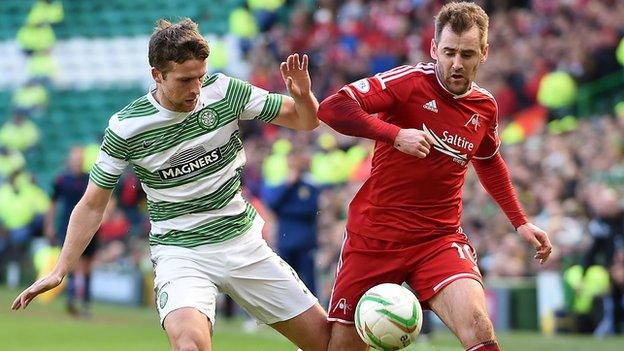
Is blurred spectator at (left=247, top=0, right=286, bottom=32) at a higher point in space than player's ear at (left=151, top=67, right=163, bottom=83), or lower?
lower

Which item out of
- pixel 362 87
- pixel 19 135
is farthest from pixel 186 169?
pixel 19 135

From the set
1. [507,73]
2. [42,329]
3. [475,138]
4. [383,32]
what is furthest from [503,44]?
[475,138]

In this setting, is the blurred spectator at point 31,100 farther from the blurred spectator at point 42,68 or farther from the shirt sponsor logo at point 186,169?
the shirt sponsor logo at point 186,169

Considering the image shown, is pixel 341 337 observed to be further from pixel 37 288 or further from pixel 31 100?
pixel 31 100

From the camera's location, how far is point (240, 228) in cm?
792

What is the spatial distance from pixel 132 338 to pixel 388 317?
771cm

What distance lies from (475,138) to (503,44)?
12.1 m

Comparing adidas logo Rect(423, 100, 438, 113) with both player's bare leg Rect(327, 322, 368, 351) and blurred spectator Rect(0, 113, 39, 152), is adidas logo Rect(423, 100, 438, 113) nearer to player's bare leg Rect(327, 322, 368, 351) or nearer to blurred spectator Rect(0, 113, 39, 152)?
player's bare leg Rect(327, 322, 368, 351)

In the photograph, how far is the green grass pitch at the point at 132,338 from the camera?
13.6 meters

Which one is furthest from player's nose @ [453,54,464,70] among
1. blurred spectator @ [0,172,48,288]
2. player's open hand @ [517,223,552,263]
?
blurred spectator @ [0,172,48,288]

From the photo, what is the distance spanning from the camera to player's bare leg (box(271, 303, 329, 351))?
804 cm

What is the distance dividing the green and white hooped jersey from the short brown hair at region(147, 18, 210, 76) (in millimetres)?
297

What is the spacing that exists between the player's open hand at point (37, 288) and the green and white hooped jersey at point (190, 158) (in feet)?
1.93

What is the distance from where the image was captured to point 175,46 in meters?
7.47
